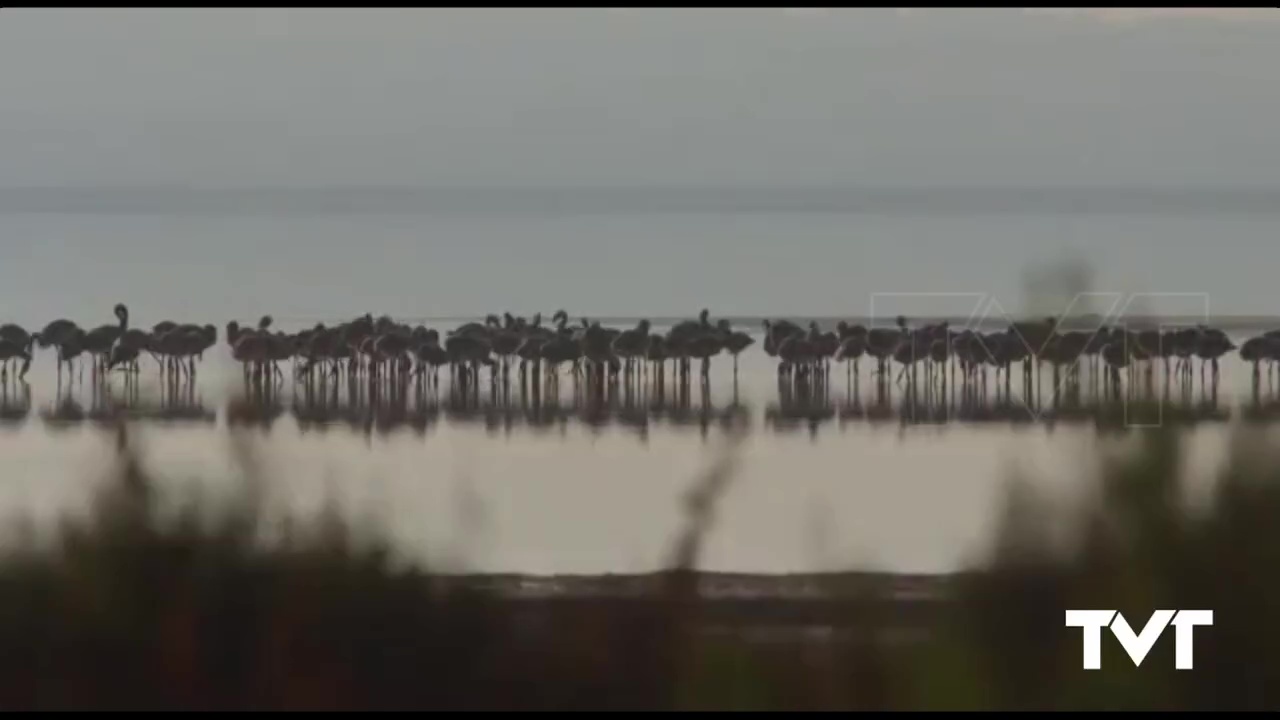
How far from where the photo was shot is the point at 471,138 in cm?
405

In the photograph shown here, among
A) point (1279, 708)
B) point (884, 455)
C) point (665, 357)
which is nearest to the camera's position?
point (1279, 708)

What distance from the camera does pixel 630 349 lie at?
13.6ft

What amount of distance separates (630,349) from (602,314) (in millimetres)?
179

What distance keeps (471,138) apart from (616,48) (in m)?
0.33

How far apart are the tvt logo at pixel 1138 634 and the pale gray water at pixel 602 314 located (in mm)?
241

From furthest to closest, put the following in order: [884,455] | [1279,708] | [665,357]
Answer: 1. [665,357]
2. [884,455]
3. [1279,708]

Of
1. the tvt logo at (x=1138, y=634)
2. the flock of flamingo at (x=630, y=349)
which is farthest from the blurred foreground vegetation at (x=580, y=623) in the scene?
the flock of flamingo at (x=630, y=349)

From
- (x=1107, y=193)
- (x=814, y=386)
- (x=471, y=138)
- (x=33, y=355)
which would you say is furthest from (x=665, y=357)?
(x=33, y=355)

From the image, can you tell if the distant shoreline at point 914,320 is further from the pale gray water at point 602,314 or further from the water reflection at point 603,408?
the water reflection at point 603,408

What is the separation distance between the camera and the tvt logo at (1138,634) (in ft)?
11.7

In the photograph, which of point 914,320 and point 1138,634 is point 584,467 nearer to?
point 914,320

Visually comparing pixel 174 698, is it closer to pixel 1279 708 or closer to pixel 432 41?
pixel 432 41

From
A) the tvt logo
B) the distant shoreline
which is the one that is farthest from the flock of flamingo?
the tvt logo

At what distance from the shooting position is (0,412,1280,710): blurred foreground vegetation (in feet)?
11.9
